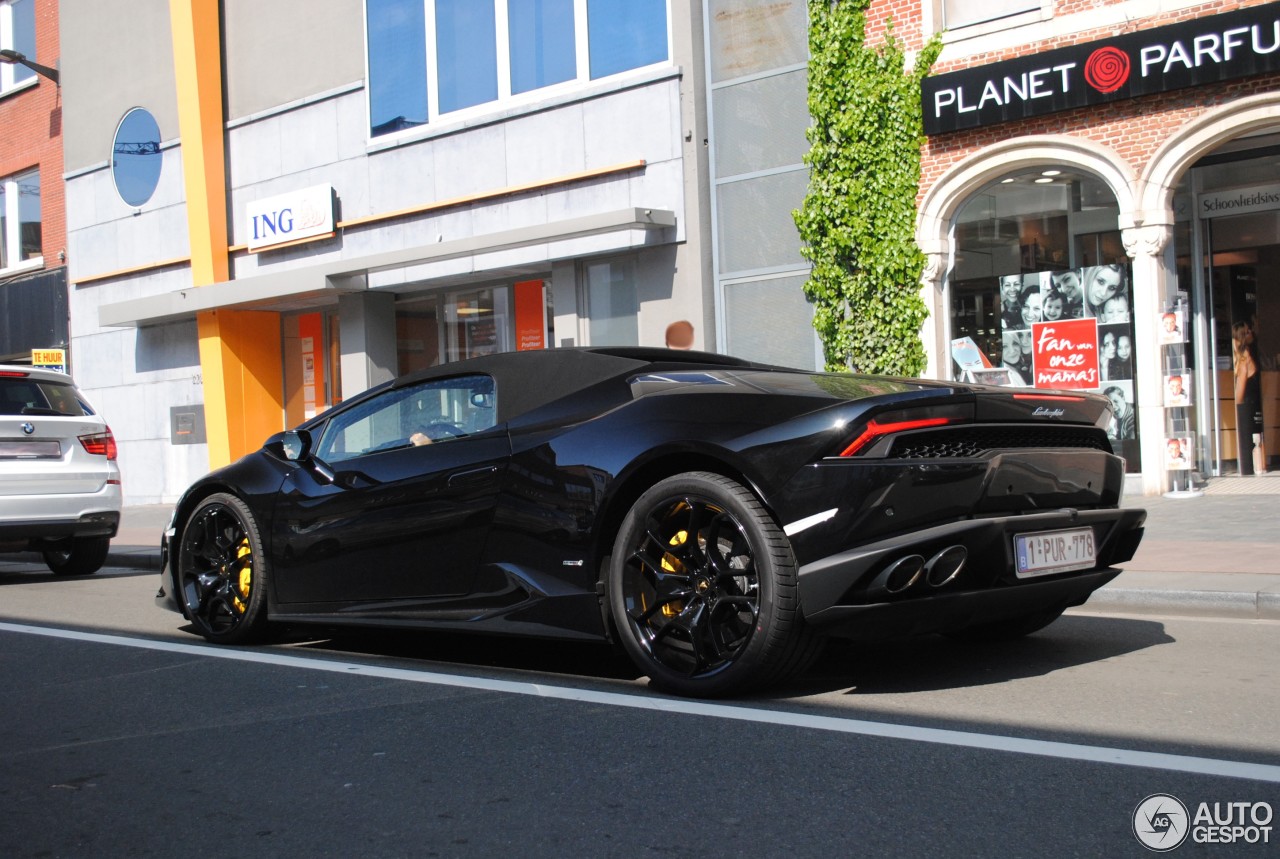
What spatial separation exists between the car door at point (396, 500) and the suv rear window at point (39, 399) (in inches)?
214

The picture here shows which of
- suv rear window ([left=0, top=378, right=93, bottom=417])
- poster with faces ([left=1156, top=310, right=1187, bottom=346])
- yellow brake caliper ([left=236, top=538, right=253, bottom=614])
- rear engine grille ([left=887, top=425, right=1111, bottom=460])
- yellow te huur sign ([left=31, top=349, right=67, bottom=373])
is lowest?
yellow brake caliper ([left=236, top=538, right=253, bottom=614])

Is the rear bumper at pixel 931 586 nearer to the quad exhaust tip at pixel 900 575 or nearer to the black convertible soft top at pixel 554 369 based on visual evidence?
the quad exhaust tip at pixel 900 575

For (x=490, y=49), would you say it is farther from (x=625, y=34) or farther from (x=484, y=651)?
(x=484, y=651)

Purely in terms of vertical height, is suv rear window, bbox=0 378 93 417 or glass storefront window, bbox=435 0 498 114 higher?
glass storefront window, bbox=435 0 498 114

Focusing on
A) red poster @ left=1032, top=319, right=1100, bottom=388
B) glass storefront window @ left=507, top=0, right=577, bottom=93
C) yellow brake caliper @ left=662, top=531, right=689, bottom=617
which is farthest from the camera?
glass storefront window @ left=507, top=0, right=577, bottom=93

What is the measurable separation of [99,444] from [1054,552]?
28.0 ft

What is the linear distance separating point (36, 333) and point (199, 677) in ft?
68.8

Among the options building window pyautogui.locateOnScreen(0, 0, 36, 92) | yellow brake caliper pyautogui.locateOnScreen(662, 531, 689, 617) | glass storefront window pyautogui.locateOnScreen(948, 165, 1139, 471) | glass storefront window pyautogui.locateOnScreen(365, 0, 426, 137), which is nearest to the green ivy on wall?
glass storefront window pyautogui.locateOnScreen(948, 165, 1139, 471)

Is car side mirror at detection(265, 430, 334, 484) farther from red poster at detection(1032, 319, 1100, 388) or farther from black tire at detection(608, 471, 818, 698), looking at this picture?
red poster at detection(1032, 319, 1100, 388)

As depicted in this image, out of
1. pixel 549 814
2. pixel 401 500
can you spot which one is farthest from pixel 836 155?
pixel 549 814

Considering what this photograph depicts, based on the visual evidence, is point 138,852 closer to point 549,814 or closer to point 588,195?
point 549,814

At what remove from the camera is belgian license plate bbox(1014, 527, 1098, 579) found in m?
4.53

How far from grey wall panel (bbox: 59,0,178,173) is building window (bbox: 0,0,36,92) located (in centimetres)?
180

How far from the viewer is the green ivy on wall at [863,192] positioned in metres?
13.7
